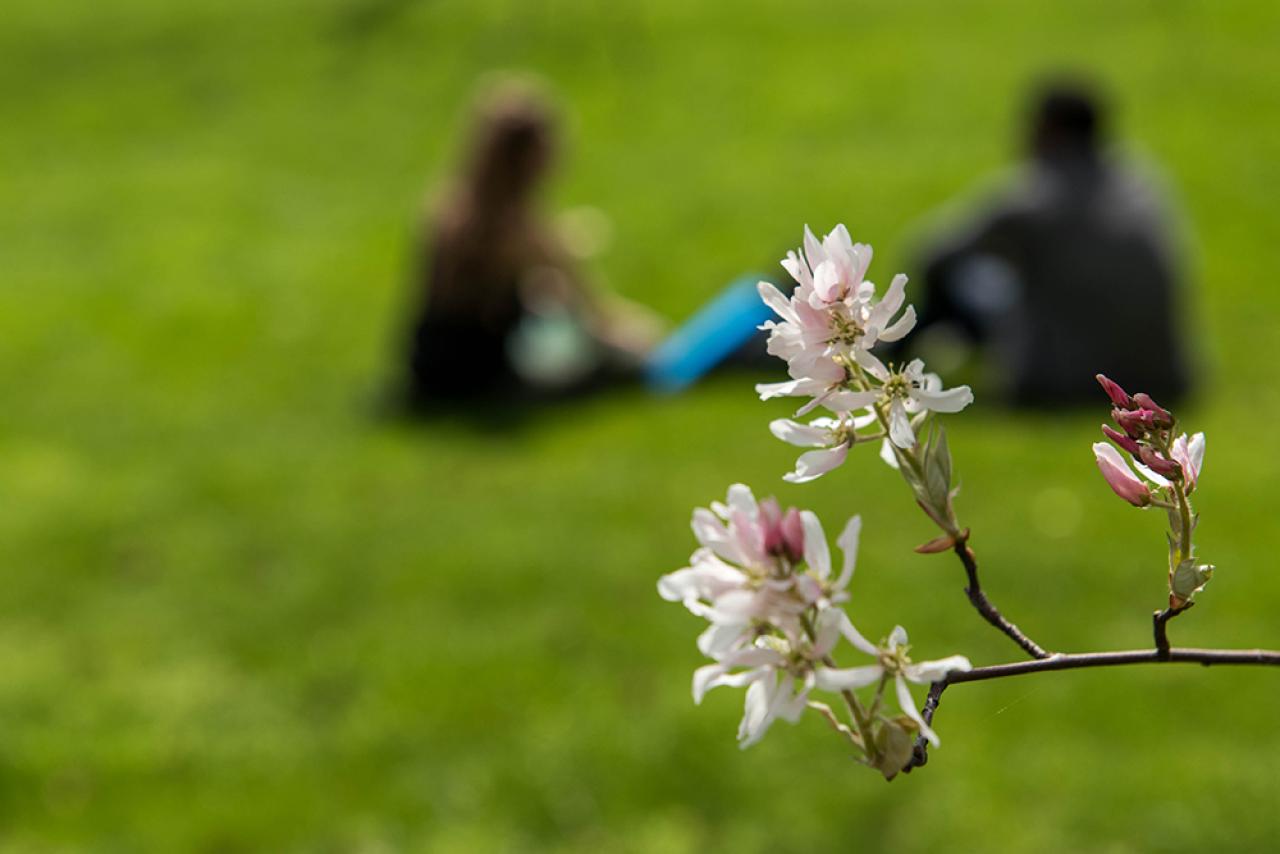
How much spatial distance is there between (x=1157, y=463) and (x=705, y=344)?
565 centimetres

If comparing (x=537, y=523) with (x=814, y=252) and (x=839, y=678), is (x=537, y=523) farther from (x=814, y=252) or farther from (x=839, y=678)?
(x=839, y=678)

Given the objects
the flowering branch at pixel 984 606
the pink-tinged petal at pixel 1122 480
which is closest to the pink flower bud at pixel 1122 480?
the pink-tinged petal at pixel 1122 480

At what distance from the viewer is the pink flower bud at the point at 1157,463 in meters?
1.02

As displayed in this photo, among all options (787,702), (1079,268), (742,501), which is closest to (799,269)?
(742,501)

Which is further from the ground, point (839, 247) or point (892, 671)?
point (839, 247)

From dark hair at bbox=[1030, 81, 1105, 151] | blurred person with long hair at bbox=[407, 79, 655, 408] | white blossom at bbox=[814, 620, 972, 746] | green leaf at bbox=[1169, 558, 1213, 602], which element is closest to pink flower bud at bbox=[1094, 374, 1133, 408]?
A: green leaf at bbox=[1169, 558, 1213, 602]

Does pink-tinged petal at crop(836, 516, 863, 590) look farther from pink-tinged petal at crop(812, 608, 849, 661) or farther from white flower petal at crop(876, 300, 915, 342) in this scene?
white flower petal at crop(876, 300, 915, 342)

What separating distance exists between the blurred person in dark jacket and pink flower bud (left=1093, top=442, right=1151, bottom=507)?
534 cm

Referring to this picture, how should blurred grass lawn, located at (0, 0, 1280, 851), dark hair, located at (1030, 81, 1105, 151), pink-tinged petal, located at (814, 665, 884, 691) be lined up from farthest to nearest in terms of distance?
1. dark hair, located at (1030, 81, 1105, 151)
2. blurred grass lawn, located at (0, 0, 1280, 851)
3. pink-tinged petal, located at (814, 665, 884, 691)

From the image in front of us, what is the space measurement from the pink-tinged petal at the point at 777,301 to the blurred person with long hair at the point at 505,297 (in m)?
5.65

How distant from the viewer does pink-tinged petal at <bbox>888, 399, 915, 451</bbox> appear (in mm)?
959

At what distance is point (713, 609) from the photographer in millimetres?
859

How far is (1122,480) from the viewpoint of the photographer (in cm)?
106

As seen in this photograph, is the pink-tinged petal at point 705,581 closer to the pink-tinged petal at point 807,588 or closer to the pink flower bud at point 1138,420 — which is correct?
the pink-tinged petal at point 807,588
